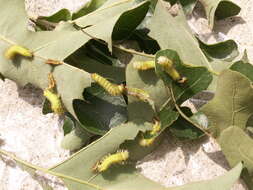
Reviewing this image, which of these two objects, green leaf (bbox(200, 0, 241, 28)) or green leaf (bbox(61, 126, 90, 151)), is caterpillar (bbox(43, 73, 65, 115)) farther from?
green leaf (bbox(200, 0, 241, 28))

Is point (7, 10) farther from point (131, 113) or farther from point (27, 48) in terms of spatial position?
point (131, 113)

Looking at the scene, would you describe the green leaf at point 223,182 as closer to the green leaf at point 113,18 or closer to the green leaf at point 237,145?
the green leaf at point 237,145

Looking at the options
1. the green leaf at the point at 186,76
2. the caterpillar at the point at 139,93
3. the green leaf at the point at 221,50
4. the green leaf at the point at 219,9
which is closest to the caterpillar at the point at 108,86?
the caterpillar at the point at 139,93

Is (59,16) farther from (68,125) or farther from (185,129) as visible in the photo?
(185,129)

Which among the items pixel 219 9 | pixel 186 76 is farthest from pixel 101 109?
pixel 219 9

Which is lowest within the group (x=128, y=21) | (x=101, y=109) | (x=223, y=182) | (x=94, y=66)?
(x=223, y=182)

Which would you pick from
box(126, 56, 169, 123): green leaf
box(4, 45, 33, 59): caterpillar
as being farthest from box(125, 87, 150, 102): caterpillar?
box(4, 45, 33, 59): caterpillar
